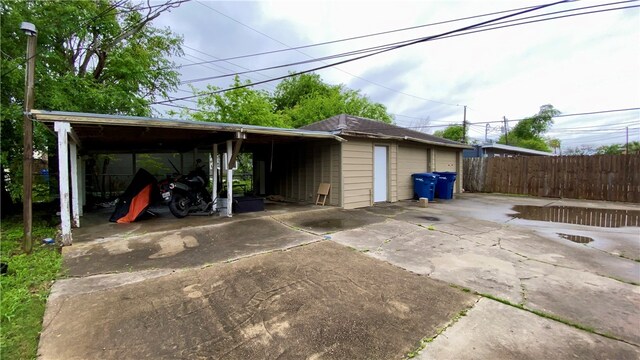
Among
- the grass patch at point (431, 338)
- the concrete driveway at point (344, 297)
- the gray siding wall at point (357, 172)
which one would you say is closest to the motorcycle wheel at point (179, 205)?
the concrete driveway at point (344, 297)

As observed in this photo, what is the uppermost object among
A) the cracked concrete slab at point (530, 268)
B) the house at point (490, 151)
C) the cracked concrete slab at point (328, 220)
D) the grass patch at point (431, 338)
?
the house at point (490, 151)

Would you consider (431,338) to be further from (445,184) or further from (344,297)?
(445,184)

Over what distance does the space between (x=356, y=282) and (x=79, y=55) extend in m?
11.3

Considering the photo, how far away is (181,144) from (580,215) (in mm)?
12094

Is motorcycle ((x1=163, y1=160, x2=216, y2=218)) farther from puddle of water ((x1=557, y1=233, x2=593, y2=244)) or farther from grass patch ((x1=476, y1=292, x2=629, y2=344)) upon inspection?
puddle of water ((x1=557, y1=233, x2=593, y2=244))

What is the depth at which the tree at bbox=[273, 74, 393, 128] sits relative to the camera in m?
21.6

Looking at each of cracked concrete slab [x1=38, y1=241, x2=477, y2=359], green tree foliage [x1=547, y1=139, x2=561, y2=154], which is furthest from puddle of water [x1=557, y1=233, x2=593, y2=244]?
green tree foliage [x1=547, y1=139, x2=561, y2=154]

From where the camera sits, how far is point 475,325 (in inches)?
93.4

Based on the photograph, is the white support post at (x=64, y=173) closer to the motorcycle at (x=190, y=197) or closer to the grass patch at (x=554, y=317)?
the motorcycle at (x=190, y=197)

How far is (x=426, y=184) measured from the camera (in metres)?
9.95

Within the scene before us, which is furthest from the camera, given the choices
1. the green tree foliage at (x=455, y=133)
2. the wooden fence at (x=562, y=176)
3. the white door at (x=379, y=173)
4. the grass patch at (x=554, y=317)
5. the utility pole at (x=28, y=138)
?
the green tree foliage at (x=455, y=133)

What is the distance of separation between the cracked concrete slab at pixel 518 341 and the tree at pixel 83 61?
29.7ft

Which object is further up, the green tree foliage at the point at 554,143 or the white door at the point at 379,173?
the green tree foliage at the point at 554,143

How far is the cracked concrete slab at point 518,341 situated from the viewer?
200 centimetres
